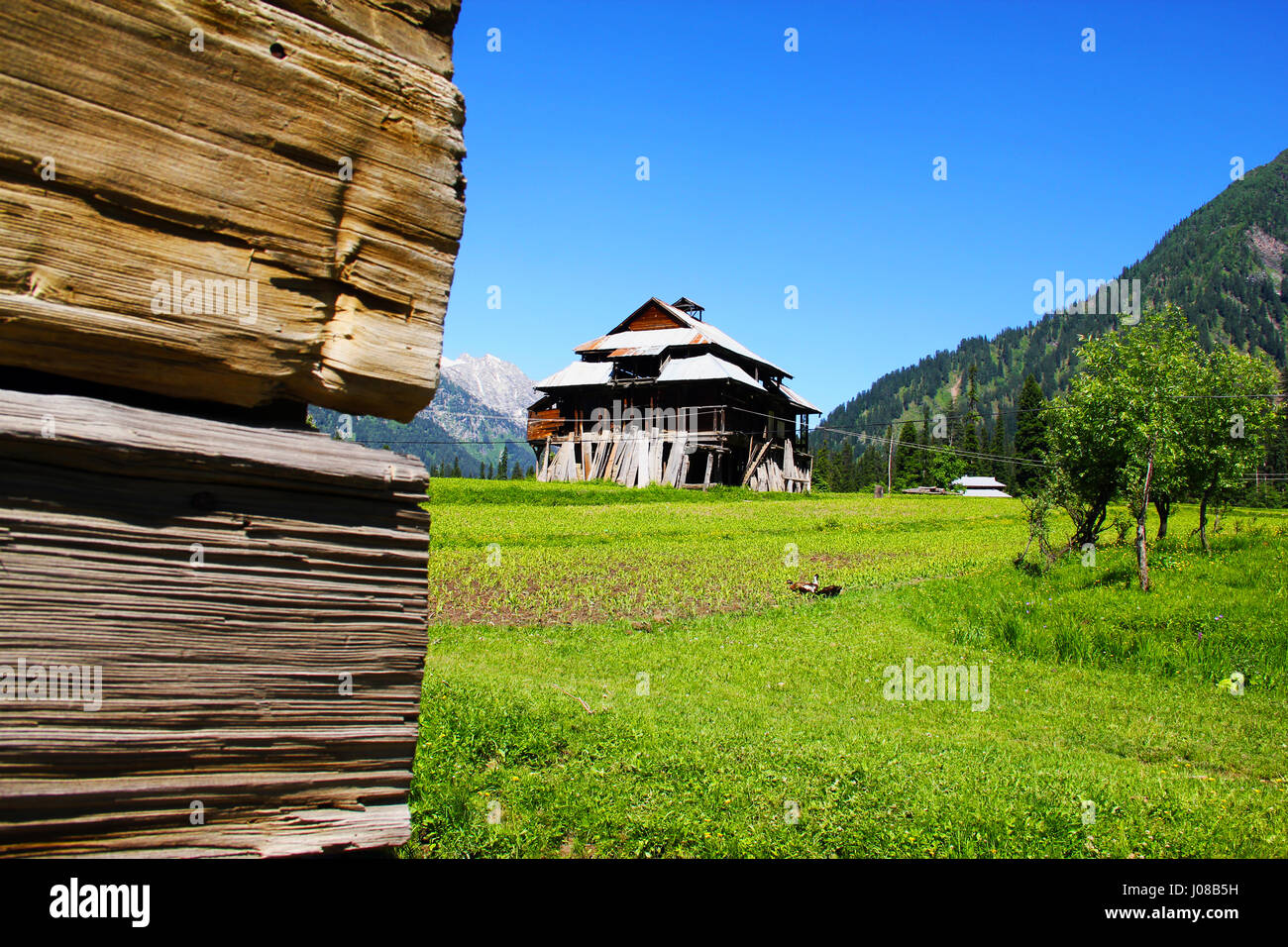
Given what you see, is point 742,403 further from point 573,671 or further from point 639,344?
point 573,671

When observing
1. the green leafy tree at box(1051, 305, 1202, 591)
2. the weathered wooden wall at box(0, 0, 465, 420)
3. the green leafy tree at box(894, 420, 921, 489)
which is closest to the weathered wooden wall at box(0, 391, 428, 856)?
the weathered wooden wall at box(0, 0, 465, 420)

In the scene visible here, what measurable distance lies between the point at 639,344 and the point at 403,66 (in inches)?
1932

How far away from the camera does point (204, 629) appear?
1.48m

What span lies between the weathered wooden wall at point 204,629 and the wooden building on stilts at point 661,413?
143 feet

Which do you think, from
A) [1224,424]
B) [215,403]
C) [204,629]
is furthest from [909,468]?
[204,629]

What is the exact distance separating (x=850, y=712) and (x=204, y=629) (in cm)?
877

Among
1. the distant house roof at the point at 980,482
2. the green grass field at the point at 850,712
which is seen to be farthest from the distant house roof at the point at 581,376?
the distant house roof at the point at 980,482

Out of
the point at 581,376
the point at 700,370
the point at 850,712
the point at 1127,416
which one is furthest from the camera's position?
the point at 581,376

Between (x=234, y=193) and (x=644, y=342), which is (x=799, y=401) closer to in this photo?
(x=644, y=342)

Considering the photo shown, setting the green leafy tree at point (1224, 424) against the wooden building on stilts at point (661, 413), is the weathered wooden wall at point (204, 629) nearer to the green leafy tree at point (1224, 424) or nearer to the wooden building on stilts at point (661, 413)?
the green leafy tree at point (1224, 424)

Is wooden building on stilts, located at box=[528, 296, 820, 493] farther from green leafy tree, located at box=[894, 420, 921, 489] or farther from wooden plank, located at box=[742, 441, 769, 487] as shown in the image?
green leafy tree, located at box=[894, 420, 921, 489]
